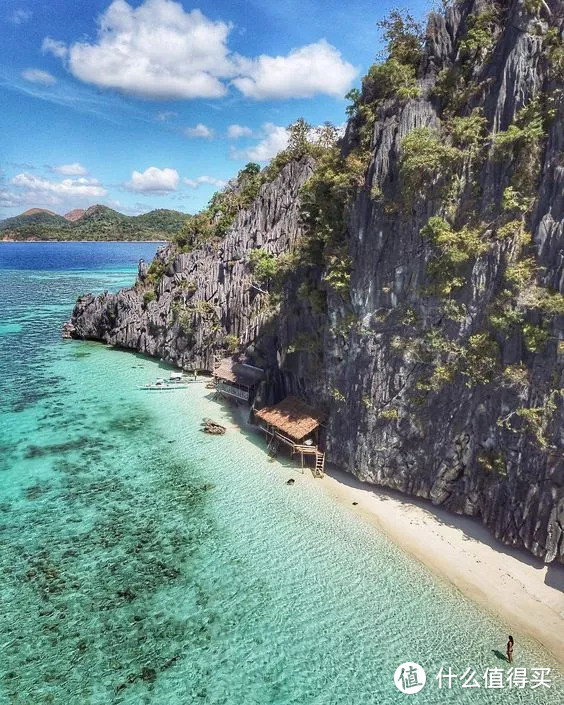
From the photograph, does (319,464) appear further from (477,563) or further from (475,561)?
(477,563)

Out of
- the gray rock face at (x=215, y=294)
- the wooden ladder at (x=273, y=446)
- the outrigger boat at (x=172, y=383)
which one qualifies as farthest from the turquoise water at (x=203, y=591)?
the gray rock face at (x=215, y=294)

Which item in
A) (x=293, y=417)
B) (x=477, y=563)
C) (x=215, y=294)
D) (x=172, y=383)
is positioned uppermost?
(x=215, y=294)

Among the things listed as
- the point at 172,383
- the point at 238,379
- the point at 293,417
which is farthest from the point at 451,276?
the point at 172,383

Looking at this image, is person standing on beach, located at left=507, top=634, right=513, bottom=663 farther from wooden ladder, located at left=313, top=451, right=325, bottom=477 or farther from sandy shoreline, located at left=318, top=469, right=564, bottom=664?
wooden ladder, located at left=313, top=451, right=325, bottom=477

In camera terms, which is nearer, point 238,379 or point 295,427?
point 295,427

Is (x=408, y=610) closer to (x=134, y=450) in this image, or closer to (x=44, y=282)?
(x=134, y=450)

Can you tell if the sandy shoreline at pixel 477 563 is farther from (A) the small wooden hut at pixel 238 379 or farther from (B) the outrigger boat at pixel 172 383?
(B) the outrigger boat at pixel 172 383
